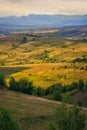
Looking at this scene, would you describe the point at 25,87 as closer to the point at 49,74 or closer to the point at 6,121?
the point at 49,74

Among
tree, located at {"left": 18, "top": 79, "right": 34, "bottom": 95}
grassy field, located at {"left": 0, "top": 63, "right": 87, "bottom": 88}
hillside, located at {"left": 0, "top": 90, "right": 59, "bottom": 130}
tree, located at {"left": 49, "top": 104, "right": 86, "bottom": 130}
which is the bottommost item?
grassy field, located at {"left": 0, "top": 63, "right": 87, "bottom": 88}

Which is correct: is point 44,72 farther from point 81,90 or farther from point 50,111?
point 50,111

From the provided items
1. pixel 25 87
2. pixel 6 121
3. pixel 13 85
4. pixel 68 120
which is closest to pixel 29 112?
pixel 68 120

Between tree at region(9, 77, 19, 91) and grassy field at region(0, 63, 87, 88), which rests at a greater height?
tree at region(9, 77, 19, 91)

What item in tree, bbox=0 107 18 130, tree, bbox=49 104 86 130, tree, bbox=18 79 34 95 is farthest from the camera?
tree, bbox=18 79 34 95

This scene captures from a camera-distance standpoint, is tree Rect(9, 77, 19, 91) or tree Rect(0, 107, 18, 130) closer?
tree Rect(0, 107, 18, 130)

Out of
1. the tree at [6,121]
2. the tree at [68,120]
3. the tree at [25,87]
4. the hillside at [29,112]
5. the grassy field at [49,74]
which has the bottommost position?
the grassy field at [49,74]

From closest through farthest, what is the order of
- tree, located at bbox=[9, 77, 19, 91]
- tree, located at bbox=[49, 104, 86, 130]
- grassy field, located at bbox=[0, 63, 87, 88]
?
tree, located at bbox=[49, 104, 86, 130]
tree, located at bbox=[9, 77, 19, 91]
grassy field, located at bbox=[0, 63, 87, 88]

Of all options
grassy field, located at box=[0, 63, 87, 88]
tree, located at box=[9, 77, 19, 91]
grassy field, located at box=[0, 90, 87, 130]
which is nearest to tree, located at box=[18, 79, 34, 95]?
tree, located at box=[9, 77, 19, 91]

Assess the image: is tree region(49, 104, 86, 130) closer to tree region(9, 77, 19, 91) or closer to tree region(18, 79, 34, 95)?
tree region(9, 77, 19, 91)

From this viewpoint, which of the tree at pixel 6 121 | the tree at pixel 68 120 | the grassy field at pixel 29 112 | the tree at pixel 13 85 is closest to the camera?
the tree at pixel 6 121

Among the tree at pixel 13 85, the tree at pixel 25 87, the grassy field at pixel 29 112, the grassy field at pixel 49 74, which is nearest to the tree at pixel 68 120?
the grassy field at pixel 29 112

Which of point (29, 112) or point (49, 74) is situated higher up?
point (29, 112)

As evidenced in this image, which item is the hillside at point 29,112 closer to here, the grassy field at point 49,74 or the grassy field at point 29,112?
the grassy field at point 29,112
